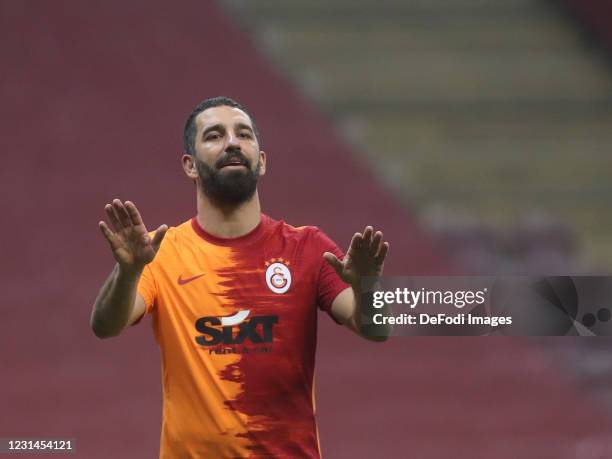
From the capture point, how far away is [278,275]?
2541mm

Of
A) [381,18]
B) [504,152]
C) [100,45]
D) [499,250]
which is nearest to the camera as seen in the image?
[499,250]

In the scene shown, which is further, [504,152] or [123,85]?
[504,152]

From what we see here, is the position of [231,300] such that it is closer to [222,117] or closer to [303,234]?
[303,234]

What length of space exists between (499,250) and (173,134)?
2011 mm

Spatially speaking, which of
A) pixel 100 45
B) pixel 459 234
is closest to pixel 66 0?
pixel 100 45

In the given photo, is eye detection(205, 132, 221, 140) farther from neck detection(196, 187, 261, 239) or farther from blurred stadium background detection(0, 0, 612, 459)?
blurred stadium background detection(0, 0, 612, 459)

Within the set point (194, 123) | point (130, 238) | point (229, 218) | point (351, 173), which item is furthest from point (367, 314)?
point (351, 173)

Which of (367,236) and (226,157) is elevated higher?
(226,157)

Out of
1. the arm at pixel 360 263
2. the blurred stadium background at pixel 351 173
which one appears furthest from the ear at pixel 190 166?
the blurred stadium background at pixel 351 173

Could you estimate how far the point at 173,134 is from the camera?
678cm

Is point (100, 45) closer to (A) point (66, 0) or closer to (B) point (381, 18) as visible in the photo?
(A) point (66, 0)

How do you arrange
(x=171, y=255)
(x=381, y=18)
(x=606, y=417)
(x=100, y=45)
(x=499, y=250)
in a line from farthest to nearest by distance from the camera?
1. (x=381, y=18)
2. (x=100, y=45)
3. (x=499, y=250)
4. (x=606, y=417)
5. (x=171, y=255)
